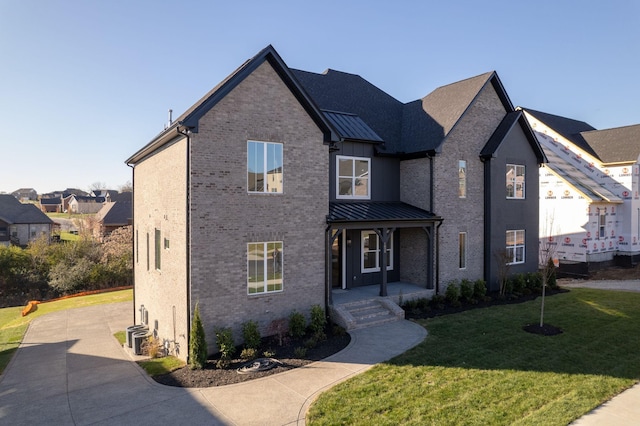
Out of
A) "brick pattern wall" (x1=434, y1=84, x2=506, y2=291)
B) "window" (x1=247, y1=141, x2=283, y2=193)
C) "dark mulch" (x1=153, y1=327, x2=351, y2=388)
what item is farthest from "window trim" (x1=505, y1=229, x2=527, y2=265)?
"window" (x1=247, y1=141, x2=283, y2=193)

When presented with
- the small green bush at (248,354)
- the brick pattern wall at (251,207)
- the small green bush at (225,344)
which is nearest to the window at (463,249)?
the brick pattern wall at (251,207)

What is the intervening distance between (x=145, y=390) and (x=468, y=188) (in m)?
15.4

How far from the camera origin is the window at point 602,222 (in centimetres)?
2666

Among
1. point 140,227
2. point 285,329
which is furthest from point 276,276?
point 140,227

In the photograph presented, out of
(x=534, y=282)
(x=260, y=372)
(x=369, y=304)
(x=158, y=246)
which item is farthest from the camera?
(x=534, y=282)

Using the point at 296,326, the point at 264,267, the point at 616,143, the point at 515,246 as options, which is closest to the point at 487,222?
the point at 515,246

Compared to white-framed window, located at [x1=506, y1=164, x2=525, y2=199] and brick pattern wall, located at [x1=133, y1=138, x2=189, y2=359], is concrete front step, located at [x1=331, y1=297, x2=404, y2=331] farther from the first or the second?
white-framed window, located at [x1=506, y1=164, x2=525, y2=199]

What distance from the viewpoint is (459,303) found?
54.4 feet

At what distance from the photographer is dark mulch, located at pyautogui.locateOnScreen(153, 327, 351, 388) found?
9.68m

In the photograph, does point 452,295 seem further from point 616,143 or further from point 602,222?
point 616,143

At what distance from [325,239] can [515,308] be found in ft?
29.0

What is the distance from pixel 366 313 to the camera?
14.3 metres

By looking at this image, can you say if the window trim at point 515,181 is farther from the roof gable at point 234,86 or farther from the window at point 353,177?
the roof gable at point 234,86

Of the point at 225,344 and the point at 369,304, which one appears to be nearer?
the point at 225,344
